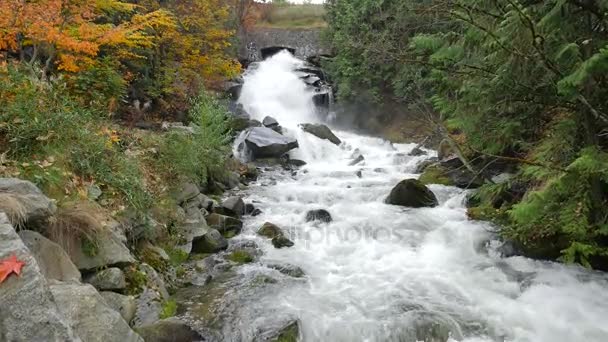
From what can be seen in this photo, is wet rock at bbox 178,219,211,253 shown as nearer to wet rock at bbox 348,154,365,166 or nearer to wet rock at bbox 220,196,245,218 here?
wet rock at bbox 220,196,245,218

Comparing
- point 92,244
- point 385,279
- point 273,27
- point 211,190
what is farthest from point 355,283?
point 273,27

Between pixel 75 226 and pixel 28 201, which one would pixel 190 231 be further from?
pixel 28 201

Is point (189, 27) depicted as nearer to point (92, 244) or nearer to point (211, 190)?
point (211, 190)

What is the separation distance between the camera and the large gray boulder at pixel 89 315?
3930mm

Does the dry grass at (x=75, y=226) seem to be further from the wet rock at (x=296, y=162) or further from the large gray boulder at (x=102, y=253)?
the wet rock at (x=296, y=162)

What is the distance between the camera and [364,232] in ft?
31.3

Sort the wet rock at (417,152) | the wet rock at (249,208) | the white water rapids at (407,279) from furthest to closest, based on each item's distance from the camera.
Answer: the wet rock at (417,152), the wet rock at (249,208), the white water rapids at (407,279)

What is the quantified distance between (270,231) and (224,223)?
1.03 metres

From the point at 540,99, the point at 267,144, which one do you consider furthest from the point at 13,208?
the point at 267,144

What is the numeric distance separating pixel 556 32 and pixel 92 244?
668 centimetres

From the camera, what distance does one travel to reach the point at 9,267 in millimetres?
3234

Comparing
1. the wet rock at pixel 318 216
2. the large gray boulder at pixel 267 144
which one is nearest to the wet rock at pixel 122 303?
the wet rock at pixel 318 216

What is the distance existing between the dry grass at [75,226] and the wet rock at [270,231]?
4.12 metres

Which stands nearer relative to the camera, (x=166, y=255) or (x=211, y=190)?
(x=166, y=255)
